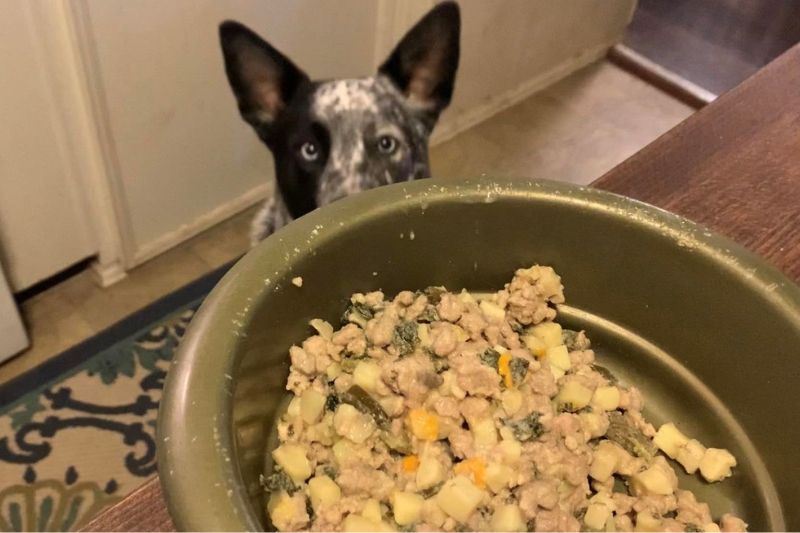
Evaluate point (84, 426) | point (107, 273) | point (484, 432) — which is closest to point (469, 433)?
point (484, 432)

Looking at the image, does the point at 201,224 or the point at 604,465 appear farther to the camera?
the point at 201,224

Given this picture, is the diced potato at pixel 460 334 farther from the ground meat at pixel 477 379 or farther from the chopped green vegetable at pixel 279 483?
the chopped green vegetable at pixel 279 483

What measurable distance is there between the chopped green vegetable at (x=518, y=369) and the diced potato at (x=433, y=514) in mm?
124

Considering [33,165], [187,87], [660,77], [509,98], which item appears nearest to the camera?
[33,165]

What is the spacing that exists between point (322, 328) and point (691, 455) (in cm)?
31

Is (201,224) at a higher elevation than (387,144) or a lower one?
lower

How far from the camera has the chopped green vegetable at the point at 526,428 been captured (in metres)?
0.56

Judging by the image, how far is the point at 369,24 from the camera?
1.79 m

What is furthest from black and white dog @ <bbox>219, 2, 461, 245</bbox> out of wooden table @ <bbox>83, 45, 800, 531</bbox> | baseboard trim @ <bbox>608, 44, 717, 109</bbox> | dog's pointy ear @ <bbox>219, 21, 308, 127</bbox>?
baseboard trim @ <bbox>608, 44, 717, 109</bbox>

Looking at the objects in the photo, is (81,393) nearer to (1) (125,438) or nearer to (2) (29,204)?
(1) (125,438)

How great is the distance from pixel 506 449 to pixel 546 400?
0.19 feet

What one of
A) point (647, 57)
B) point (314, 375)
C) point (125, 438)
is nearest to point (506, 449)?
point (314, 375)

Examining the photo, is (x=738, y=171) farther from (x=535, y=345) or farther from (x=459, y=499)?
(x=459, y=499)

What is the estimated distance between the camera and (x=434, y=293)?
2.10 ft
